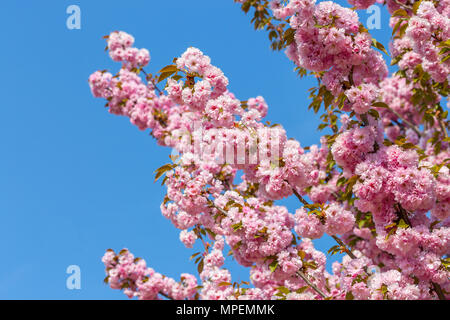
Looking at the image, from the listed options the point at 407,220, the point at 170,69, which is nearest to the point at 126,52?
the point at 170,69

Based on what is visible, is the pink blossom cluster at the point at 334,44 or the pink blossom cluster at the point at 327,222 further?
the pink blossom cluster at the point at 327,222

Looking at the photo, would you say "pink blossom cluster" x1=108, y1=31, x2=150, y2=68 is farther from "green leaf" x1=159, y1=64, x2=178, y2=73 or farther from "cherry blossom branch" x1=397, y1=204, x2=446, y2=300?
"cherry blossom branch" x1=397, y1=204, x2=446, y2=300

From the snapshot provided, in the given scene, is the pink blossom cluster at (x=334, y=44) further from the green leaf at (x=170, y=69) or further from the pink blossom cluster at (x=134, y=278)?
the pink blossom cluster at (x=134, y=278)

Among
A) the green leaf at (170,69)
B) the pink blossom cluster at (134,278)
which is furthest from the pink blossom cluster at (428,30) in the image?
the pink blossom cluster at (134,278)

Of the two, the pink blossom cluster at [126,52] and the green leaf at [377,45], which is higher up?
the pink blossom cluster at [126,52]

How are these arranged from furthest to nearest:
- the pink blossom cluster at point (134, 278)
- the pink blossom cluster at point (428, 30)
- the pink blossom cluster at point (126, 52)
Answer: the pink blossom cluster at point (126, 52) < the pink blossom cluster at point (134, 278) < the pink blossom cluster at point (428, 30)

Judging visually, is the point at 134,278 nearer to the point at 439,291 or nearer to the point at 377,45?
the point at 439,291

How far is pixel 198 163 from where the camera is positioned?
5.02 metres

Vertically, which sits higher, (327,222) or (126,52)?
(126,52)

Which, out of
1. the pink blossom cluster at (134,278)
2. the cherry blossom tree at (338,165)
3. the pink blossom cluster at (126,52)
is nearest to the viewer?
the cherry blossom tree at (338,165)

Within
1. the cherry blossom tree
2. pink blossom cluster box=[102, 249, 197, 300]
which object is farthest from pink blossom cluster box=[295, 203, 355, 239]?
pink blossom cluster box=[102, 249, 197, 300]

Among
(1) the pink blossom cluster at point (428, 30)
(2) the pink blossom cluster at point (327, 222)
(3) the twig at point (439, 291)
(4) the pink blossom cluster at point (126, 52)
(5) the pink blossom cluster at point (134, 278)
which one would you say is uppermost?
(4) the pink blossom cluster at point (126, 52)
